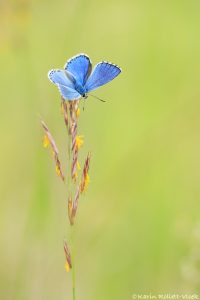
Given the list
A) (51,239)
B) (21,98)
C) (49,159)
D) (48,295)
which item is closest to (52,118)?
(49,159)

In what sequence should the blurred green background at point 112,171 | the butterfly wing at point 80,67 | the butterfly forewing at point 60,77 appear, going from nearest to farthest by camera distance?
the butterfly forewing at point 60,77
the butterfly wing at point 80,67
the blurred green background at point 112,171

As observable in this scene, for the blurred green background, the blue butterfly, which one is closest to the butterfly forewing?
the blue butterfly

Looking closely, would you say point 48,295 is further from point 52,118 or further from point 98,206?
point 52,118

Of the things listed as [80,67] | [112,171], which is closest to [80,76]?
[80,67]

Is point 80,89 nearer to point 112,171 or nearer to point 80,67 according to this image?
point 80,67

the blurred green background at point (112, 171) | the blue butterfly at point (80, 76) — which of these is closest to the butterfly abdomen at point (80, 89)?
the blue butterfly at point (80, 76)

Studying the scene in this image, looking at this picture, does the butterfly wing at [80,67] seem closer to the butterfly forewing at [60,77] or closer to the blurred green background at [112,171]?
the butterfly forewing at [60,77]
